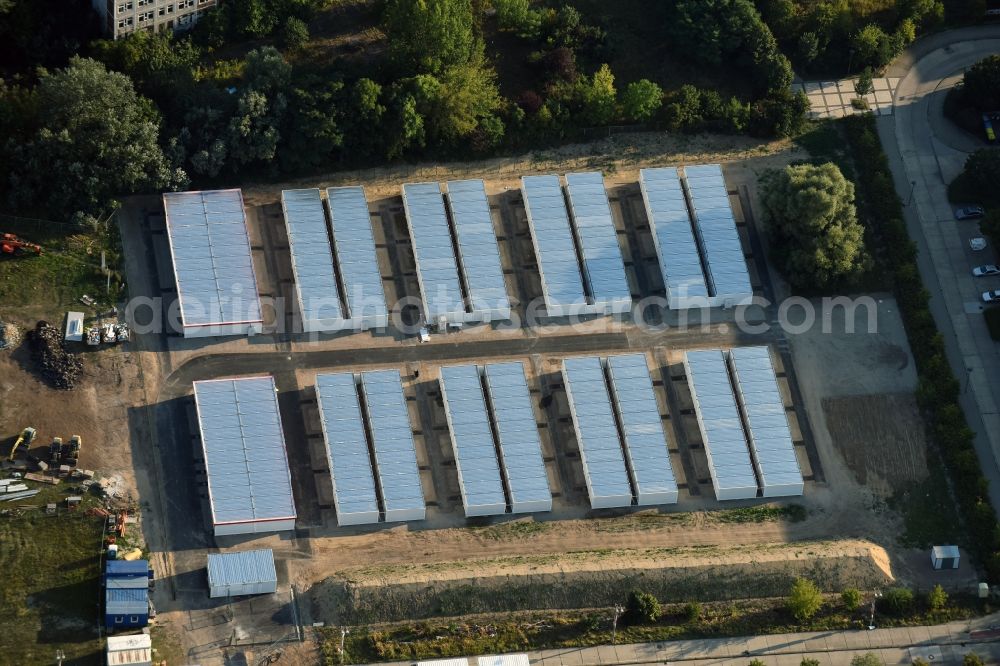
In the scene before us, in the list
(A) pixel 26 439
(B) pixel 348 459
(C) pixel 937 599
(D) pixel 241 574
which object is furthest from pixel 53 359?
(C) pixel 937 599

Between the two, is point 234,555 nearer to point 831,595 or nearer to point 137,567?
point 137,567

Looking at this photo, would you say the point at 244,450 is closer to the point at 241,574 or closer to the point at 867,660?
the point at 241,574

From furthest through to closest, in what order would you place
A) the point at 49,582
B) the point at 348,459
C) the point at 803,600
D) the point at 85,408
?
the point at 85,408
the point at 348,459
the point at 803,600
the point at 49,582

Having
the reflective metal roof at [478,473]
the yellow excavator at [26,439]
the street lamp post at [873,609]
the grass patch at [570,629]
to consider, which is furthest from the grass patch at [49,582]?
the street lamp post at [873,609]

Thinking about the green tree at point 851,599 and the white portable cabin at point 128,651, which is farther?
the green tree at point 851,599

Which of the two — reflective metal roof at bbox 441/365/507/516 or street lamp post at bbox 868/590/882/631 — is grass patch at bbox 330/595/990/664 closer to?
street lamp post at bbox 868/590/882/631

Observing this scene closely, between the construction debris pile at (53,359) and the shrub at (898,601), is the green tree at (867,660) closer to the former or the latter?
the shrub at (898,601)

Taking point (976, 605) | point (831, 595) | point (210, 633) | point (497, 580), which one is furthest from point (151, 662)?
point (976, 605)
